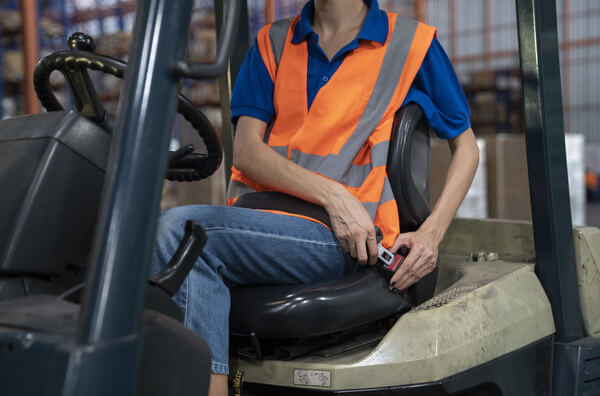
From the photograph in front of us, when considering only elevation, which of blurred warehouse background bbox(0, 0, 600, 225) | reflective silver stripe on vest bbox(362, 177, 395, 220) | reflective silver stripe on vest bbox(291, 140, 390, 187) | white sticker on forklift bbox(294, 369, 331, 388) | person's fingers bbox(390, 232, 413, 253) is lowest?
white sticker on forklift bbox(294, 369, 331, 388)

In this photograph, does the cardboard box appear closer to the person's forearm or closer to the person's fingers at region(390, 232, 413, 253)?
the person's forearm

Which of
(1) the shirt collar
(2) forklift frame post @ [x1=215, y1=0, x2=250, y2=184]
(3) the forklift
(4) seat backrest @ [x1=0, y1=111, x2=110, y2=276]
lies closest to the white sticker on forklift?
(3) the forklift

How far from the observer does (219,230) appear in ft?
4.34

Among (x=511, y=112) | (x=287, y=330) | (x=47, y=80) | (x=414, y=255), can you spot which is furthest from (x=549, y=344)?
(x=511, y=112)

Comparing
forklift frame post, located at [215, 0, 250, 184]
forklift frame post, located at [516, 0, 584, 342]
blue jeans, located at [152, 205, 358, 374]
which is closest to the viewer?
blue jeans, located at [152, 205, 358, 374]

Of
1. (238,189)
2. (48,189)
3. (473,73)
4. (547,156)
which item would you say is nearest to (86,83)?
(48,189)

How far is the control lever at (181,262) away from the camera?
1032mm

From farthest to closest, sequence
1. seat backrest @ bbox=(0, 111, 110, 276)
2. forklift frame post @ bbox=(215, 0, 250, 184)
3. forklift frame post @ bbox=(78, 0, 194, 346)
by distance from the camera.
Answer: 1. forklift frame post @ bbox=(215, 0, 250, 184)
2. seat backrest @ bbox=(0, 111, 110, 276)
3. forklift frame post @ bbox=(78, 0, 194, 346)

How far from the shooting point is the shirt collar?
1.64 meters

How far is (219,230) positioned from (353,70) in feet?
1.89

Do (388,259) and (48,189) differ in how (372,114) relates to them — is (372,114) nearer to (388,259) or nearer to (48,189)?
(388,259)

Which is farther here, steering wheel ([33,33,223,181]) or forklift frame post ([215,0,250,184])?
forklift frame post ([215,0,250,184])

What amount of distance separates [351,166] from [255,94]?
344 millimetres

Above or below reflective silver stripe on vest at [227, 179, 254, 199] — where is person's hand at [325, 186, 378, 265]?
below
